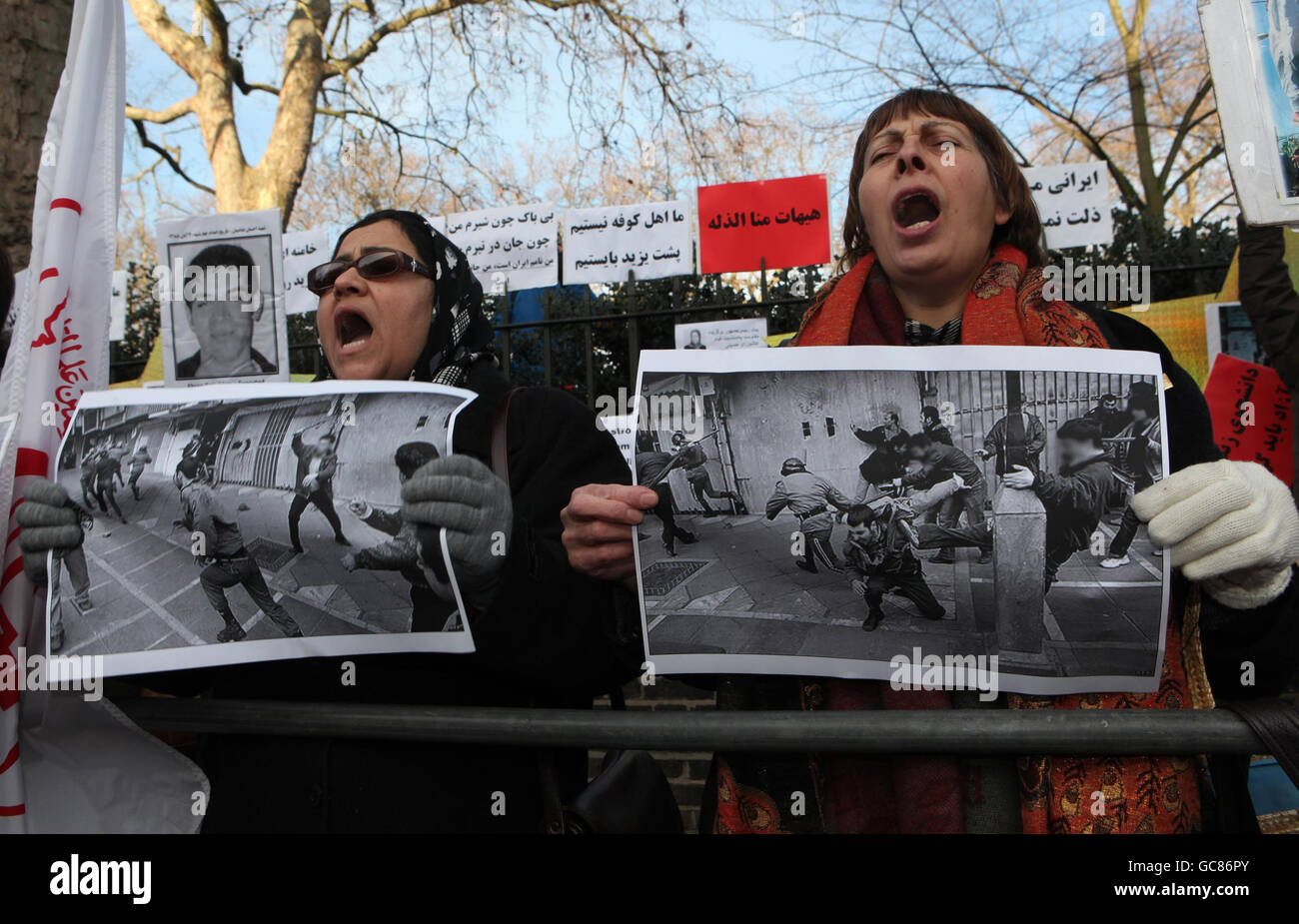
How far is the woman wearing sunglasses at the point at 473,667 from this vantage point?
1.26 m

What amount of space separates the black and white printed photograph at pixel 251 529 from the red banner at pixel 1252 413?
2.91 metres

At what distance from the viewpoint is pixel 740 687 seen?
1.37 metres

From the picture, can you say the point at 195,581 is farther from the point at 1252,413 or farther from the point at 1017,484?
the point at 1252,413

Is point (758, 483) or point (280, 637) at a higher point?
point (758, 483)

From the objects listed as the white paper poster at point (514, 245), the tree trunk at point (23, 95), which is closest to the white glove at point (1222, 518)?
the tree trunk at point (23, 95)

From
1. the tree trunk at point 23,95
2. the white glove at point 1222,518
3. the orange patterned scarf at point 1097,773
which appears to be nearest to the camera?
the white glove at point 1222,518

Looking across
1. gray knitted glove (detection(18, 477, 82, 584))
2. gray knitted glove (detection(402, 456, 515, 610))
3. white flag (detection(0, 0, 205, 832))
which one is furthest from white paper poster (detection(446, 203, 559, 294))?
gray knitted glove (detection(402, 456, 515, 610))

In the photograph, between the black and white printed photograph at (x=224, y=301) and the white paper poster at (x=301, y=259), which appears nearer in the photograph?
the black and white printed photograph at (x=224, y=301)

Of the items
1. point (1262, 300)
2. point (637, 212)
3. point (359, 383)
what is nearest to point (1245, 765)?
point (359, 383)

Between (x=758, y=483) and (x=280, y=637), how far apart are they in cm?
64

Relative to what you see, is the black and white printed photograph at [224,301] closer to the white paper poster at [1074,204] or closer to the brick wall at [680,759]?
the brick wall at [680,759]

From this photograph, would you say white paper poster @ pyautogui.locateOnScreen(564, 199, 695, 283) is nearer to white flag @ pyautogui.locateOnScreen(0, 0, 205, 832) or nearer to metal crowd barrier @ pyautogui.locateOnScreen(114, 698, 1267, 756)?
white flag @ pyautogui.locateOnScreen(0, 0, 205, 832)
